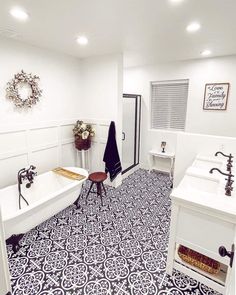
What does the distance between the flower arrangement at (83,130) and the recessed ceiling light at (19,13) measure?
1957 mm

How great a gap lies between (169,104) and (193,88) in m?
0.64

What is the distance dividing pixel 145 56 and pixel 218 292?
11.8ft

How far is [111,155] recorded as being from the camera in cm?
351

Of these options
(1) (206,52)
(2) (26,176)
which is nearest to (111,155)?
(2) (26,176)

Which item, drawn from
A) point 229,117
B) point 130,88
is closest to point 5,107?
point 130,88

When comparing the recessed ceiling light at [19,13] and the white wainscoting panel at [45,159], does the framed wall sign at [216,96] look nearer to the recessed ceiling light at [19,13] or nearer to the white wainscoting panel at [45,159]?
the white wainscoting panel at [45,159]

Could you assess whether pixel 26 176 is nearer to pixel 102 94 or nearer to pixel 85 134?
pixel 85 134

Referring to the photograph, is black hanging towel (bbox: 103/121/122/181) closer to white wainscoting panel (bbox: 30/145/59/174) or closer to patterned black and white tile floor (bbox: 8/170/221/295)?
patterned black and white tile floor (bbox: 8/170/221/295)

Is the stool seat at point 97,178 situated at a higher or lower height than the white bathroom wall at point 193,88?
lower

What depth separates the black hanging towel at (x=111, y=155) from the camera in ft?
11.3

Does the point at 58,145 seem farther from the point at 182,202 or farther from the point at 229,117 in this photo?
the point at 229,117

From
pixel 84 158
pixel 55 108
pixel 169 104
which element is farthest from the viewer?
pixel 169 104

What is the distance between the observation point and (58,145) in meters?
3.58

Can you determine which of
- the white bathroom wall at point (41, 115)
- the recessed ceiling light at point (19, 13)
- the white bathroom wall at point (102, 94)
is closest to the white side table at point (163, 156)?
the white bathroom wall at point (102, 94)
